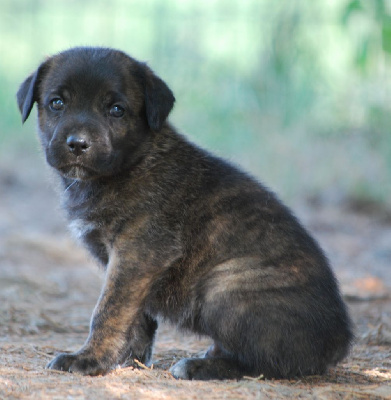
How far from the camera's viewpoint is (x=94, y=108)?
4.44m

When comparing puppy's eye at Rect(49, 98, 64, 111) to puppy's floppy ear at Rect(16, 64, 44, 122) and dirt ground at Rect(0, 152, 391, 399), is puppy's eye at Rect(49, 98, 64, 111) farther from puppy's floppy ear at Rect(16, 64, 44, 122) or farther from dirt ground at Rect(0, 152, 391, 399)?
dirt ground at Rect(0, 152, 391, 399)

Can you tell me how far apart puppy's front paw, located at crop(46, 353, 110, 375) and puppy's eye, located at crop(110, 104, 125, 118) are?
154 cm

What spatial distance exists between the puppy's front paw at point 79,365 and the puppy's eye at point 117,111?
154 cm

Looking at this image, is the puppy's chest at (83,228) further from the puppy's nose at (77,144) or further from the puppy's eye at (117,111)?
the puppy's eye at (117,111)

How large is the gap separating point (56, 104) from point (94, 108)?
29cm

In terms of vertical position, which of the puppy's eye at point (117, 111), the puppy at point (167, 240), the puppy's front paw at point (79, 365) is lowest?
the puppy's front paw at point (79, 365)

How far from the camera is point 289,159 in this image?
459 inches

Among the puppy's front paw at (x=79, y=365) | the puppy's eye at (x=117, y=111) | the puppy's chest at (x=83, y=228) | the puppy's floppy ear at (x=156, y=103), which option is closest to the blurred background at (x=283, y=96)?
the puppy's floppy ear at (x=156, y=103)

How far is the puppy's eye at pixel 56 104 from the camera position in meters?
4.53

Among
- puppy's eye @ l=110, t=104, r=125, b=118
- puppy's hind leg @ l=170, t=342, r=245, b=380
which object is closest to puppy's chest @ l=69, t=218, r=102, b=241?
puppy's eye @ l=110, t=104, r=125, b=118

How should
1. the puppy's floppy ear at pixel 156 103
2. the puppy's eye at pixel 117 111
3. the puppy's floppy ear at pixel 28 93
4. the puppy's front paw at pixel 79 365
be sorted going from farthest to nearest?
the puppy's floppy ear at pixel 28 93 < the puppy's floppy ear at pixel 156 103 < the puppy's eye at pixel 117 111 < the puppy's front paw at pixel 79 365

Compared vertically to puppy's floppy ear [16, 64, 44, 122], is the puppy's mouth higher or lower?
lower

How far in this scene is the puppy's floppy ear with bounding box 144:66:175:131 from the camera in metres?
4.65

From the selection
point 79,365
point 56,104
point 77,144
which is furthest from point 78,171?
point 79,365
